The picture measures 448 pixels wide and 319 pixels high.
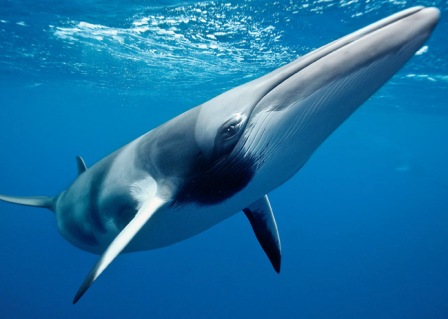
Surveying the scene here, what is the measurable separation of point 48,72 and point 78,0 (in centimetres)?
2122

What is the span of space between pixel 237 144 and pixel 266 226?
2643mm

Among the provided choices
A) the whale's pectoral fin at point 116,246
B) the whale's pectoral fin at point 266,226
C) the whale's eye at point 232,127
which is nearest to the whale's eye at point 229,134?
the whale's eye at point 232,127

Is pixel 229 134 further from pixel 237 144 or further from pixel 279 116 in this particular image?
pixel 279 116

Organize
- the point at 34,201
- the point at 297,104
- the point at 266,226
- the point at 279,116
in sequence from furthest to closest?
the point at 34,201 → the point at 266,226 → the point at 279,116 → the point at 297,104

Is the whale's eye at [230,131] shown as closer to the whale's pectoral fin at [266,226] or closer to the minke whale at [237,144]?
the minke whale at [237,144]

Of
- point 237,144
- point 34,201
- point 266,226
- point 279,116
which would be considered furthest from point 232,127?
point 34,201

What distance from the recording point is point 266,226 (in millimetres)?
5188

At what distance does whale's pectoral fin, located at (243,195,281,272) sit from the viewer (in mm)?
5066

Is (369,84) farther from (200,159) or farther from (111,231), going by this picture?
(111,231)

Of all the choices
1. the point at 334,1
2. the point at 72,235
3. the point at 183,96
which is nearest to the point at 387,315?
the point at 334,1

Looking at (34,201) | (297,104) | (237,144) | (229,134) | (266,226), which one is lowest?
(266,226)

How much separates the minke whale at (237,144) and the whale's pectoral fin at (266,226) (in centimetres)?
6

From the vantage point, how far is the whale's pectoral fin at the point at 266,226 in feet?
16.6

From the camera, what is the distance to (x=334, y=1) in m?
12.9
